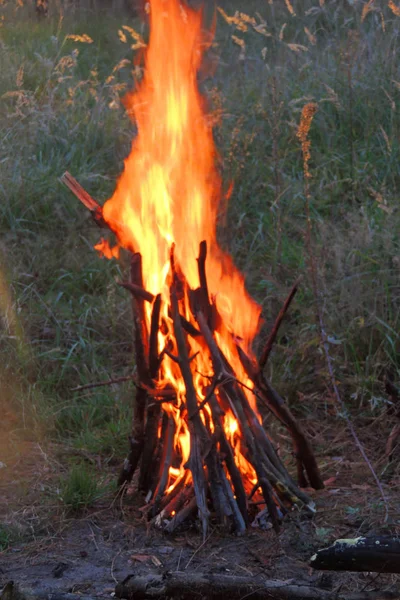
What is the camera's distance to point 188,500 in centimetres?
325

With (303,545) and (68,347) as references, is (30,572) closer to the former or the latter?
(303,545)

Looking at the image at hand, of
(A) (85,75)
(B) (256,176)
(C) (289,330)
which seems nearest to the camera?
(C) (289,330)

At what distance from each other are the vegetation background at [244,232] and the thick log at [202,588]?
0.91 metres

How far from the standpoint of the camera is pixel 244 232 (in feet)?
19.4

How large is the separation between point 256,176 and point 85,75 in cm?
260

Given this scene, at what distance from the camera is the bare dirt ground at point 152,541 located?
2.84 m

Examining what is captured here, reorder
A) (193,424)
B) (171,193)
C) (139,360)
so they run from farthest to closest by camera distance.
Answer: (171,193)
(139,360)
(193,424)

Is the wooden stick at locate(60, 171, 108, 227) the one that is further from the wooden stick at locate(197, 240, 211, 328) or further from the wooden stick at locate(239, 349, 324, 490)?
the wooden stick at locate(239, 349, 324, 490)

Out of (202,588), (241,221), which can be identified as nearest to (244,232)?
(241,221)

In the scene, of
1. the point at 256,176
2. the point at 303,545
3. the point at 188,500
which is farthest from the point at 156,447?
the point at 256,176

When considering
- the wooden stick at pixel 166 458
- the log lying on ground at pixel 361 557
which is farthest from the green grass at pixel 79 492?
the log lying on ground at pixel 361 557

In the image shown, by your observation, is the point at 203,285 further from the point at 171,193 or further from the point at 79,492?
the point at 79,492

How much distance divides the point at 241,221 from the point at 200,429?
9.33 ft

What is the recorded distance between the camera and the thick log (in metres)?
2.44
